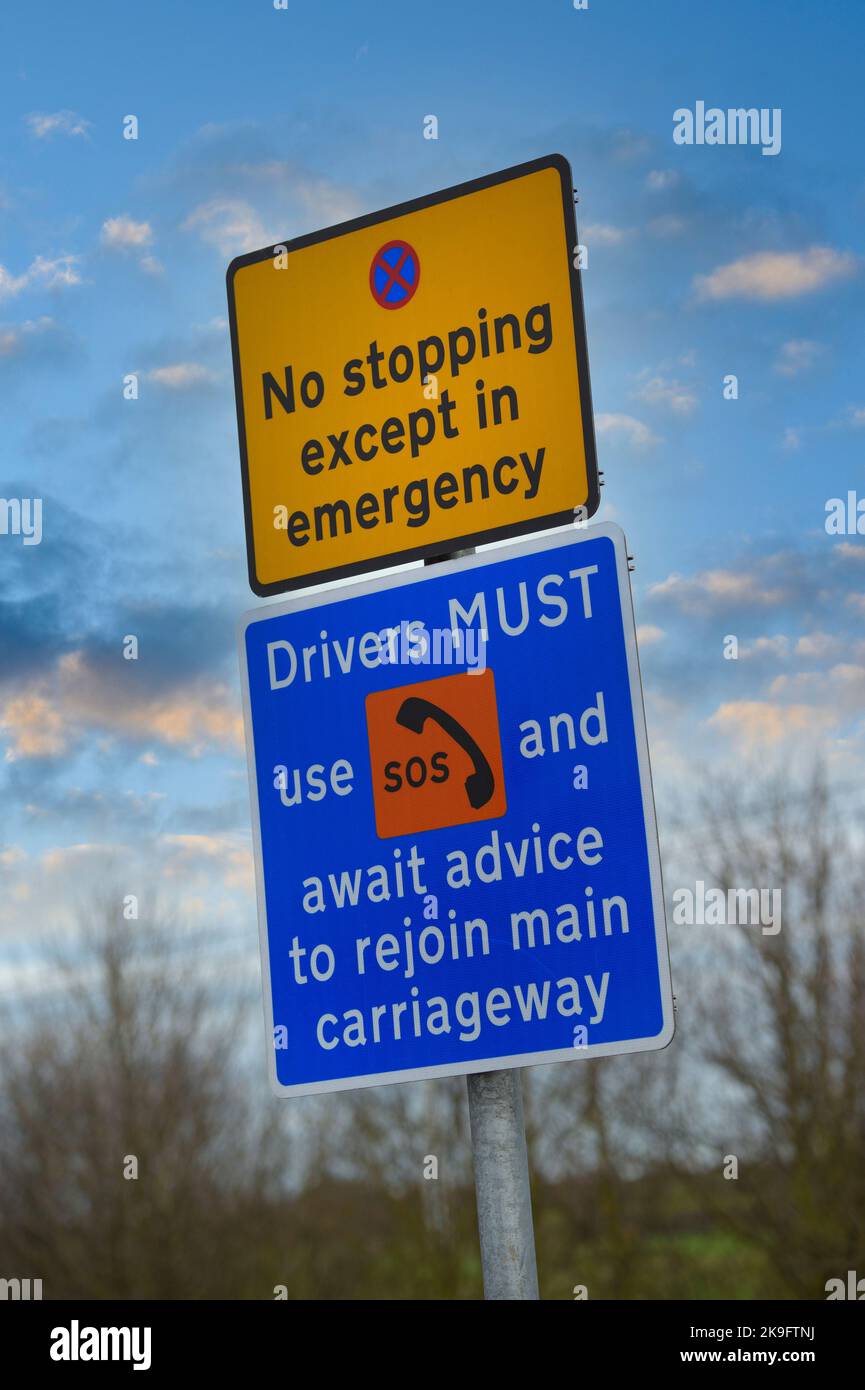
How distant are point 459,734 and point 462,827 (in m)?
0.17

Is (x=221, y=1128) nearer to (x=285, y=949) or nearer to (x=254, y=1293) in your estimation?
(x=254, y=1293)

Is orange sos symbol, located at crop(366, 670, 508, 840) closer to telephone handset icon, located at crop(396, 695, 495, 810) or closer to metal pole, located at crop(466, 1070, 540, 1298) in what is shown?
telephone handset icon, located at crop(396, 695, 495, 810)

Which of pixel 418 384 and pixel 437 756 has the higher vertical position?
pixel 418 384

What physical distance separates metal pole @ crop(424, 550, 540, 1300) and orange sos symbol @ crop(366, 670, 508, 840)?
48cm

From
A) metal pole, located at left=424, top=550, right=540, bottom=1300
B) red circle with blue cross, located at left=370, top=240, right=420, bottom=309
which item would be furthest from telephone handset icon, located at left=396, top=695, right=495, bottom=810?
red circle with blue cross, located at left=370, top=240, right=420, bottom=309

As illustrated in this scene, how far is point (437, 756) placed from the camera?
2.76 m

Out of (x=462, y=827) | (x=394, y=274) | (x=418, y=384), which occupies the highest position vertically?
(x=394, y=274)

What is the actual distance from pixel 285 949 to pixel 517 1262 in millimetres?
729

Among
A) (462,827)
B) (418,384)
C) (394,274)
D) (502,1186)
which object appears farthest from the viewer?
(394,274)

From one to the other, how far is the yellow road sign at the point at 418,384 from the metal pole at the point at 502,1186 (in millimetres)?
1057

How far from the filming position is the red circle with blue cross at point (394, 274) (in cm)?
311

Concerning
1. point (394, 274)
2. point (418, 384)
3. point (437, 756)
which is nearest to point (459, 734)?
point (437, 756)

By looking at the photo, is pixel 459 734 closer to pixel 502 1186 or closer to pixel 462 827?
pixel 462 827

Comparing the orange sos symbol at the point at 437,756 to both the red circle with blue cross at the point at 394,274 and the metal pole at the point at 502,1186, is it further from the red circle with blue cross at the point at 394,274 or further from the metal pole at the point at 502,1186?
the red circle with blue cross at the point at 394,274
